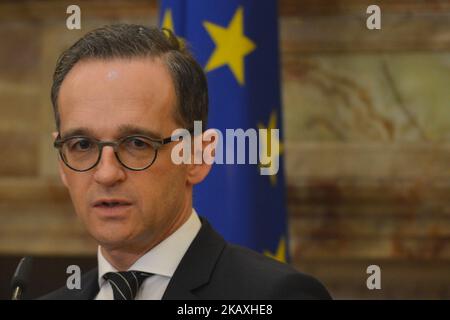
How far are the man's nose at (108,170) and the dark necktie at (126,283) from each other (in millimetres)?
210

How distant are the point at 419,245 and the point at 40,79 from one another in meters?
2.24

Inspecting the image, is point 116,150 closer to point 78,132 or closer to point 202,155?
point 78,132

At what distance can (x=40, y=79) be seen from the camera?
4.40 meters

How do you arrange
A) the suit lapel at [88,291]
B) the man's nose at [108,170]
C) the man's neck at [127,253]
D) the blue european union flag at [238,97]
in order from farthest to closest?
the blue european union flag at [238,97] < the suit lapel at [88,291] < the man's neck at [127,253] < the man's nose at [108,170]

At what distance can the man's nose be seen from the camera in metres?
1.46

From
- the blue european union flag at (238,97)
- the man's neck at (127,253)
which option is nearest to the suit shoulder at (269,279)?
the man's neck at (127,253)

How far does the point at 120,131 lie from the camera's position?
58.4 inches

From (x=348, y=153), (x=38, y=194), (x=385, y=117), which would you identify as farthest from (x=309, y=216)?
(x=38, y=194)

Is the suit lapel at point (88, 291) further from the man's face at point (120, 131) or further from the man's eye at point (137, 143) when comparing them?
the man's eye at point (137, 143)


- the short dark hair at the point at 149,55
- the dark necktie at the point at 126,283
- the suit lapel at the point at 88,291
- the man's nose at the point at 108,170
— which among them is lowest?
the suit lapel at the point at 88,291

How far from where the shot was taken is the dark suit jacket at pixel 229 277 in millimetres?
1531

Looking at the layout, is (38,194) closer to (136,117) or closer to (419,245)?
(419,245)

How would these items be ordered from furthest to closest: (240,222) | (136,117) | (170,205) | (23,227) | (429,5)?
(23,227)
(429,5)
(240,222)
(170,205)
(136,117)

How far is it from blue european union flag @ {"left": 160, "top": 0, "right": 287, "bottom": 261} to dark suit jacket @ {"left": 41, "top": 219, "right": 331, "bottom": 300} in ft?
4.54
